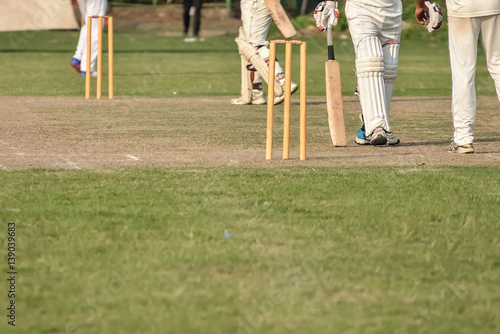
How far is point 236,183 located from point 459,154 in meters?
2.42

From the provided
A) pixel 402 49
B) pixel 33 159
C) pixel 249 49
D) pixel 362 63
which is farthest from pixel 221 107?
pixel 402 49

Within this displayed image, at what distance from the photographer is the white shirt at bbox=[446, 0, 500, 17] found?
8.27 metres

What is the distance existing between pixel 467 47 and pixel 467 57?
81 millimetres

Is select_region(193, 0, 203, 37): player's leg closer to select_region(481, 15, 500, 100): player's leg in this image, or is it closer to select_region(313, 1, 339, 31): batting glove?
select_region(313, 1, 339, 31): batting glove

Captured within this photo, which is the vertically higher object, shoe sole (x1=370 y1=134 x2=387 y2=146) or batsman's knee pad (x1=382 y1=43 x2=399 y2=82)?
batsman's knee pad (x1=382 y1=43 x2=399 y2=82)

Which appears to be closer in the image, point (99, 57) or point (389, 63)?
point (389, 63)

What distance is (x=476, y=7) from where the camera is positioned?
827cm

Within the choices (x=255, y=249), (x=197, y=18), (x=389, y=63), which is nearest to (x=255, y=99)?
(x=389, y=63)

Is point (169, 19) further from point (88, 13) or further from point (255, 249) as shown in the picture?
point (255, 249)

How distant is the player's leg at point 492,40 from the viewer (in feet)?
27.4

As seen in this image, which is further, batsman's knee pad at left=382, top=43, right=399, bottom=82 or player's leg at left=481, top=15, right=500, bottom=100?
batsman's knee pad at left=382, top=43, right=399, bottom=82

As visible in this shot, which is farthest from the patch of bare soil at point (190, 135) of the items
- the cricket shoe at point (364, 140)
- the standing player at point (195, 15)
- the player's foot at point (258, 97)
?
the standing player at point (195, 15)

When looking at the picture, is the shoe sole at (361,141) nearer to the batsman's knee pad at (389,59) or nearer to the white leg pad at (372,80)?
the white leg pad at (372,80)

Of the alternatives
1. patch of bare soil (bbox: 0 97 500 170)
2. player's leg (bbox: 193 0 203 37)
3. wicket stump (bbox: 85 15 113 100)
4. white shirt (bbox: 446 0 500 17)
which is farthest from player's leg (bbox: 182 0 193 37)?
white shirt (bbox: 446 0 500 17)
